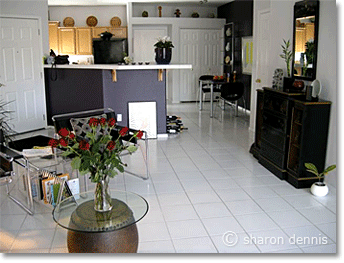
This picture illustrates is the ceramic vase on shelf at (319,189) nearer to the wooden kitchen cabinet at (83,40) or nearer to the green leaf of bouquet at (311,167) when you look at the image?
the green leaf of bouquet at (311,167)

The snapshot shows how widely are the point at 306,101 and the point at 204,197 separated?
1470 mm

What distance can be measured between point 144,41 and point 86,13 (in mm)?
1603

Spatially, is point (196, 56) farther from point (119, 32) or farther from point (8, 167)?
point (8, 167)

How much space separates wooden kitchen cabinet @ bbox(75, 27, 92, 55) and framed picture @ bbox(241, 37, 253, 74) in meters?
3.75

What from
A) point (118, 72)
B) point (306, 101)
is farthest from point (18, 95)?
point (306, 101)

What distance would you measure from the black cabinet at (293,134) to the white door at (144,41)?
576cm

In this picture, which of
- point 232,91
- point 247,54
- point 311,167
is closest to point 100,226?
point 311,167

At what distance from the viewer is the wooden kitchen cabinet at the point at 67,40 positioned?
953cm

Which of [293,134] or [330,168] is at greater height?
[293,134]

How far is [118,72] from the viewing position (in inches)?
246

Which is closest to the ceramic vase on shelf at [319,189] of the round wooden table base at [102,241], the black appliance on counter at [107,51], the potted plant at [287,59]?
the potted plant at [287,59]

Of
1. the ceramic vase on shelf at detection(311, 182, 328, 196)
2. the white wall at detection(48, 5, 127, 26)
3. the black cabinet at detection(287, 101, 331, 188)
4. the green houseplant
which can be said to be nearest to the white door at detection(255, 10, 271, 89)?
the green houseplant

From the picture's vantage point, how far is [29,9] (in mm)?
6707

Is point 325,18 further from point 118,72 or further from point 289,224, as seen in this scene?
point 118,72
